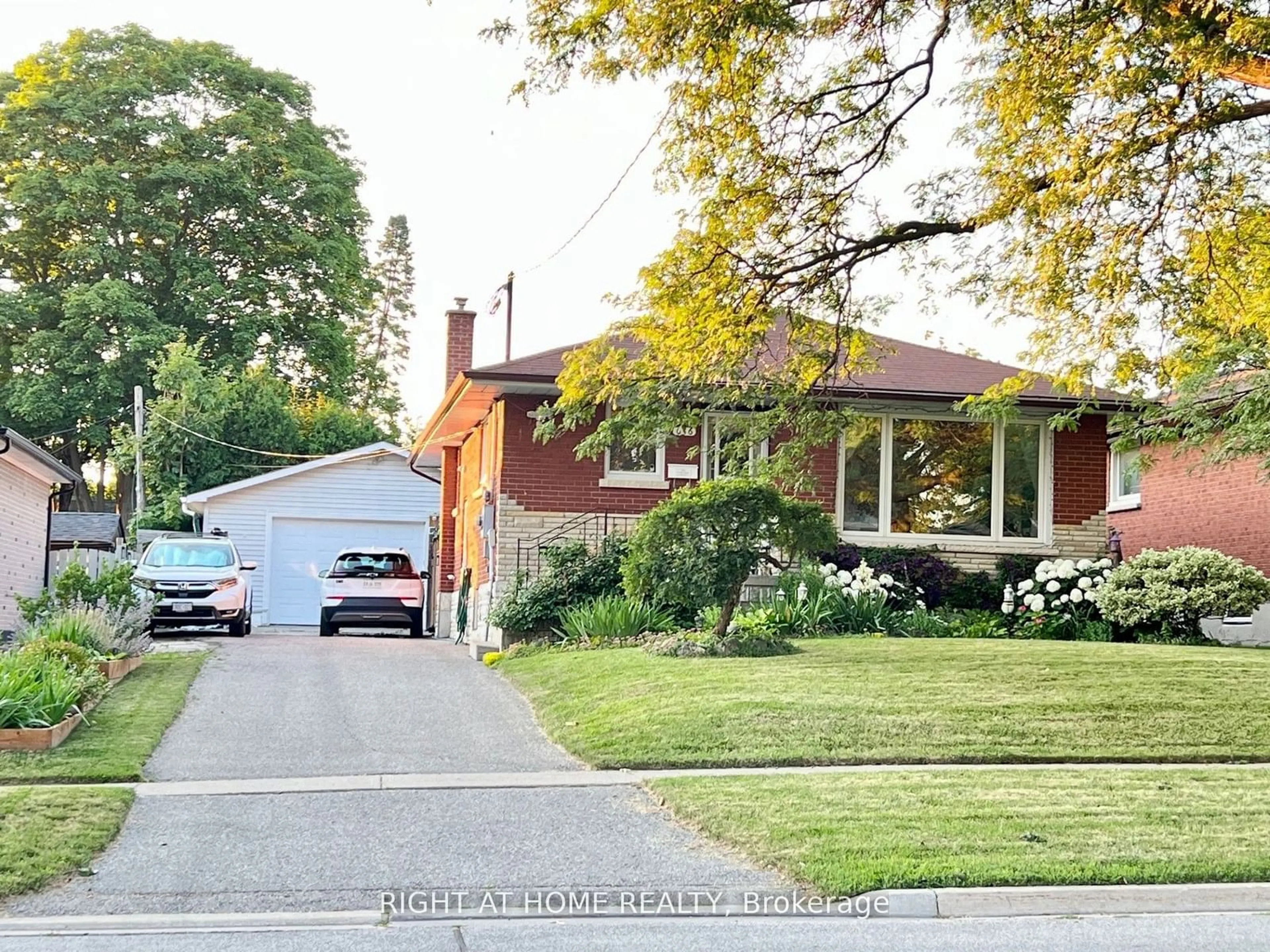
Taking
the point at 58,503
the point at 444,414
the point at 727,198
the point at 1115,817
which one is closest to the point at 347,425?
the point at 58,503

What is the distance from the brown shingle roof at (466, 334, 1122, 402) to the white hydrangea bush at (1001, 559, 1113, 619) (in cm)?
245

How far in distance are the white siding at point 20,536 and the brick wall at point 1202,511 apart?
1691cm

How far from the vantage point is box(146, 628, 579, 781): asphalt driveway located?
11.3 metres

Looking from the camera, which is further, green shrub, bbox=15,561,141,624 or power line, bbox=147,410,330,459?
power line, bbox=147,410,330,459

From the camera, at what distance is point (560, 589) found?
19.3 m

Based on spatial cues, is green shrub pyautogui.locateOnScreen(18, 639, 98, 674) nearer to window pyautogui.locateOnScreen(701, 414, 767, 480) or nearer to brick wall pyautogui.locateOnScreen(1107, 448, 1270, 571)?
window pyautogui.locateOnScreen(701, 414, 767, 480)

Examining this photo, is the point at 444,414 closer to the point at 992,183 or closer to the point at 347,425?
the point at 992,183

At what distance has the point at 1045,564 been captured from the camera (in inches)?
791

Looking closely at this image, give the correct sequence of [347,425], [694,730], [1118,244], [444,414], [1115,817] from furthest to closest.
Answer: [347,425] < [444,414] < [1118,244] < [694,730] < [1115,817]

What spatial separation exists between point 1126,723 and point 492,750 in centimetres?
529

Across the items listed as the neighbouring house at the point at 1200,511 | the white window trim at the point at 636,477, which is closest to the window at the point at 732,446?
the white window trim at the point at 636,477

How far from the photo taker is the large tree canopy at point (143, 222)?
41375 millimetres

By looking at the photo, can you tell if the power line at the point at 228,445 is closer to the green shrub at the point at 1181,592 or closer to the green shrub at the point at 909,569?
the green shrub at the point at 909,569

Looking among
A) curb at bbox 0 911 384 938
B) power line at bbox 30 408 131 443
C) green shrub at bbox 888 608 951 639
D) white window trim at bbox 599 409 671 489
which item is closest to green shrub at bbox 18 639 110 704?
curb at bbox 0 911 384 938
